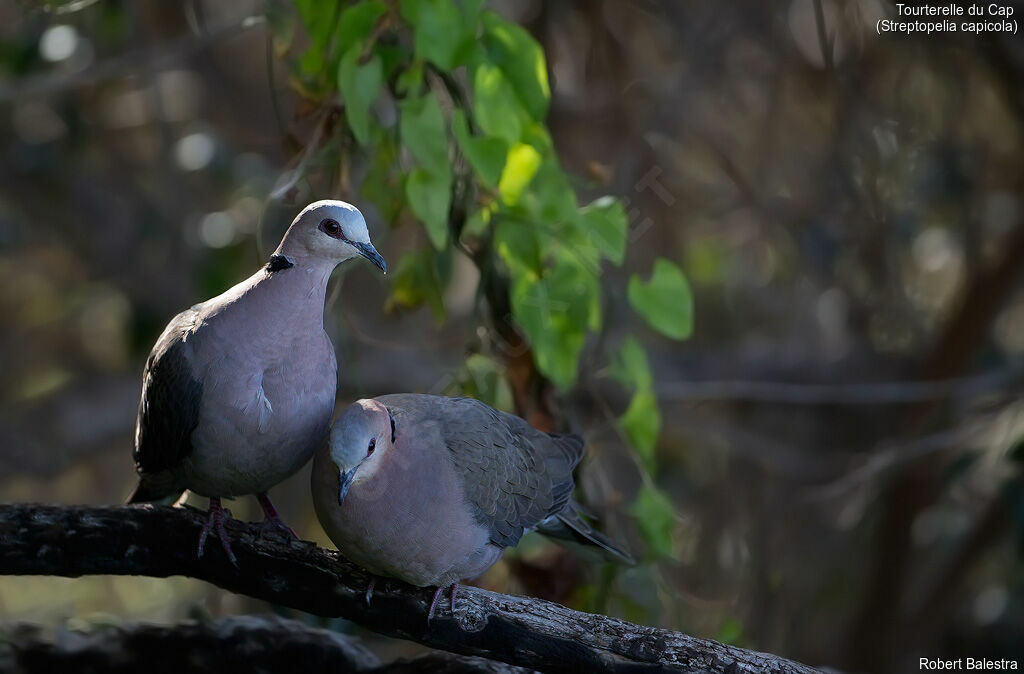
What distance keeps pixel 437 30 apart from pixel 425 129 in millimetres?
145

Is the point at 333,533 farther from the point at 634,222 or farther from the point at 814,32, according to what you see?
the point at 814,32

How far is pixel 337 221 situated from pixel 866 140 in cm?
271

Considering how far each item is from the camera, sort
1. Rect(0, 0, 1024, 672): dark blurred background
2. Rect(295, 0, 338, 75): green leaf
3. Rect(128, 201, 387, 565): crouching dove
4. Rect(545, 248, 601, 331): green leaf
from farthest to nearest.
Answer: Rect(0, 0, 1024, 672): dark blurred background
Rect(545, 248, 601, 331): green leaf
Rect(295, 0, 338, 75): green leaf
Rect(128, 201, 387, 565): crouching dove

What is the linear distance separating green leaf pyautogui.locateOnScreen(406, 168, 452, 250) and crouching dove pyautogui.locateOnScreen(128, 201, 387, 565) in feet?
0.33

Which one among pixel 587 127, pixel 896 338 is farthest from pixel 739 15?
pixel 896 338

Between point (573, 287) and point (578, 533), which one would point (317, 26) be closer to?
point (573, 287)

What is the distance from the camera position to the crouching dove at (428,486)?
138 cm

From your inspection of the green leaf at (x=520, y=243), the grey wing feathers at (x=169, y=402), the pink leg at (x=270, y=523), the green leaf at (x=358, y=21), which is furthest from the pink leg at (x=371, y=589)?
the green leaf at (x=358, y=21)

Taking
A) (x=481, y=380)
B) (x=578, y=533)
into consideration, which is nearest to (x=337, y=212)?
(x=481, y=380)

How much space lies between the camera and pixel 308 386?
4.83 feet

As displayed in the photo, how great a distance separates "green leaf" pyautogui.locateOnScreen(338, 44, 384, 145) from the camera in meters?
1.55

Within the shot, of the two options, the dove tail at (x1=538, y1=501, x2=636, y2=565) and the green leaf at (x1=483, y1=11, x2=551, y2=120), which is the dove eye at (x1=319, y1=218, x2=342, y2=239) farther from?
the dove tail at (x1=538, y1=501, x2=636, y2=565)

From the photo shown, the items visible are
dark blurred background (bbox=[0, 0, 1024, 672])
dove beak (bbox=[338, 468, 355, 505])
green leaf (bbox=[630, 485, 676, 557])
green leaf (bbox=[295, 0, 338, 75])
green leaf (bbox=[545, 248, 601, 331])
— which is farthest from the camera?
dark blurred background (bbox=[0, 0, 1024, 672])

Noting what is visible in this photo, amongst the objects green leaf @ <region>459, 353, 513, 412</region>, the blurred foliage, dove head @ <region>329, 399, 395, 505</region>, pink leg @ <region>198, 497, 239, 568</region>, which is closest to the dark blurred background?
green leaf @ <region>459, 353, 513, 412</region>
